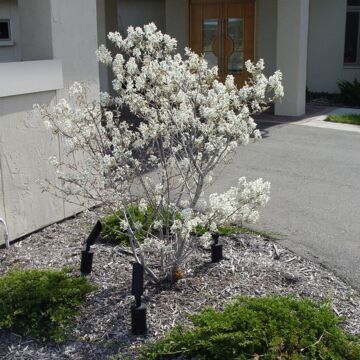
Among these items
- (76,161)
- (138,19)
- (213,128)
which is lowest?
(76,161)

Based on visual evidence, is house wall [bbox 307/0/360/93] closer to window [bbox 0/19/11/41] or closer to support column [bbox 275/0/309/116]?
support column [bbox 275/0/309/116]

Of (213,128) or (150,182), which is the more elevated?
(213,128)

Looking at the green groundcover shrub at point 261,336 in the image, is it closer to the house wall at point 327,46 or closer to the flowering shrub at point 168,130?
the flowering shrub at point 168,130

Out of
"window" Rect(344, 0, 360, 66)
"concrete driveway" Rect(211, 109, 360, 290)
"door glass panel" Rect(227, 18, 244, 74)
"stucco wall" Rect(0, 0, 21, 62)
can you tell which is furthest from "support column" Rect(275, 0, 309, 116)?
"stucco wall" Rect(0, 0, 21, 62)

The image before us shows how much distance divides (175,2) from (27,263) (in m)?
11.6

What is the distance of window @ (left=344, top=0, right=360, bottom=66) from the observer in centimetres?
1641

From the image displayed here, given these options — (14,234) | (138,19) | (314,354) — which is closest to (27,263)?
(14,234)

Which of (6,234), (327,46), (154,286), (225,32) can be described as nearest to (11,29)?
(225,32)

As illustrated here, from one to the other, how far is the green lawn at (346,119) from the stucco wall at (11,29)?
20.8 ft

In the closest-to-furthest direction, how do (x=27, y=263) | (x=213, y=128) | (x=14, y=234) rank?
(x=213, y=128) < (x=27, y=263) < (x=14, y=234)

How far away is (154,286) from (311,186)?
3.82 meters

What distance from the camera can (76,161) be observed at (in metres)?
6.36

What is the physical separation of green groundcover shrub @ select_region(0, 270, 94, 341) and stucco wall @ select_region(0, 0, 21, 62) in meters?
7.92

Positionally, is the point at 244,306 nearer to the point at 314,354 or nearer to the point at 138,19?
the point at 314,354
